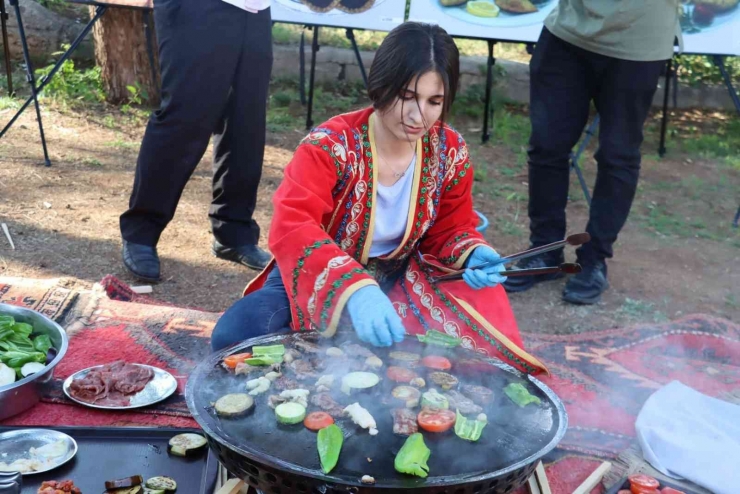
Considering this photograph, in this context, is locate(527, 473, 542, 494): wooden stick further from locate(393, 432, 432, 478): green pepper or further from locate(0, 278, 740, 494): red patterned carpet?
locate(393, 432, 432, 478): green pepper

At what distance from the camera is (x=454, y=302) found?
2580 mm

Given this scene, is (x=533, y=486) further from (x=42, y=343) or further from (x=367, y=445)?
Result: (x=42, y=343)

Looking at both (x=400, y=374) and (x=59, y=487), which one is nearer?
(x=59, y=487)

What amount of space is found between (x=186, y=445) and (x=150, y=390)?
492mm

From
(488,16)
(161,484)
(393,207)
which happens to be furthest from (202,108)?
(488,16)

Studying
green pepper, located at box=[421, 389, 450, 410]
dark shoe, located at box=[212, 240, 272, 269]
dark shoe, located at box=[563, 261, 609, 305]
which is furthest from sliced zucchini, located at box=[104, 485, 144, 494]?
dark shoe, located at box=[563, 261, 609, 305]

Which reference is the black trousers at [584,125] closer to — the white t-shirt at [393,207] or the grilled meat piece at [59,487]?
the white t-shirt at [393,207]

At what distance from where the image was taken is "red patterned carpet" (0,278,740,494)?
2.52m

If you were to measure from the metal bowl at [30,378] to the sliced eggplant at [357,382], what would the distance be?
39.2 inches

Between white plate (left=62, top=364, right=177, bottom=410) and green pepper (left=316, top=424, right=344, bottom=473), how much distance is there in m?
0.95

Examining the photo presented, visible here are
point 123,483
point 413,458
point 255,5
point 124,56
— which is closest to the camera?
point 413,458

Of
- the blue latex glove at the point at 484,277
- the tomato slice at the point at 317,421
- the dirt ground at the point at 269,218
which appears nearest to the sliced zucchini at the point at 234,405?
the tomato slice at the point at 317,421

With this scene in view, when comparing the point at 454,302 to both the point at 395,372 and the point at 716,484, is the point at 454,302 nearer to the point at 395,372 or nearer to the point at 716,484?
the point at 395,372

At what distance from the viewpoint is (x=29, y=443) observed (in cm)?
214
